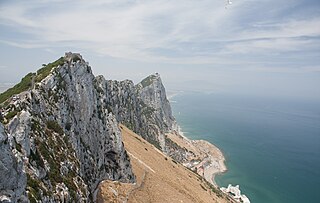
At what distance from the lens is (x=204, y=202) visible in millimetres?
58156

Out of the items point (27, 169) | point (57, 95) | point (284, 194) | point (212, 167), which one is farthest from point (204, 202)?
point (212, 167)

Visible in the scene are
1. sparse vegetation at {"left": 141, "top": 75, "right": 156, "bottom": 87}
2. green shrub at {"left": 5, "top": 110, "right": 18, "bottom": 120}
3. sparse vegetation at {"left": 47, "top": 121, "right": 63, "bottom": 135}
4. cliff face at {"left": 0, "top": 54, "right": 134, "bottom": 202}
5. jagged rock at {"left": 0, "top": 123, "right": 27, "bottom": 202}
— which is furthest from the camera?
sparse vegetation at {"left": 141, "top": 75, "right": 156, "bottom": 87}

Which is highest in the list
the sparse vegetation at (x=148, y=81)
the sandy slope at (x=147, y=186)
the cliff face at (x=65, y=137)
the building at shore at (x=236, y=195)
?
the sparse vegetation at (x=148, y=81)

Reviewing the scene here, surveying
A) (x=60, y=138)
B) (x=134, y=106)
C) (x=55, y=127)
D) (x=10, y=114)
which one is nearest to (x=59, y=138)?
(x=60, y=138)

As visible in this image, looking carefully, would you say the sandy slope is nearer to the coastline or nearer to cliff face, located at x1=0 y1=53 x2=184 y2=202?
cliff face, located at x1=0 y1=53 x2=184 y2=202

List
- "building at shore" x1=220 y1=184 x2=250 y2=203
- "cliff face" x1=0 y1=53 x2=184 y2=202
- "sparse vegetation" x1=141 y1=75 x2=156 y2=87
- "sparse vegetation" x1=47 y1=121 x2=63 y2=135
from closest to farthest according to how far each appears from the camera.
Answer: "cliff face" x1=0 y1=53 x2=184 y2=202
"sparse vegetation" x1=47 y1=121 x2=63 y2=135
"building at shore" x1=220 y1=184 x2=250 y2=203
"sparse vegetation" x1=141 y1=75 x2=156 y2=87

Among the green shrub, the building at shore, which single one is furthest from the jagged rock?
the building at shore

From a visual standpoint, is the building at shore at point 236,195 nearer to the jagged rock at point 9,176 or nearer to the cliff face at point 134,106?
the cliff face at point 134,106

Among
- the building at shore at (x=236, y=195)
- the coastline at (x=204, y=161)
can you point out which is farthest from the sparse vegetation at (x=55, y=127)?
the coastline at (x=204, y=161)

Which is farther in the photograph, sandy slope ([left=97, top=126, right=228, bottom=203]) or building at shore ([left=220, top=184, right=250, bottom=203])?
building at shore ([left=220, top=184, right=250, bottom=203])

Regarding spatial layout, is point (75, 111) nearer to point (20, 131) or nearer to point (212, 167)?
point (20, 131)

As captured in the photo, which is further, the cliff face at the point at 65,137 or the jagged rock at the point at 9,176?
the cliff face at the point at 65,137

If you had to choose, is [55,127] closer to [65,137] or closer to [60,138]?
[60,138]

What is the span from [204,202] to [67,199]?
40273mm
